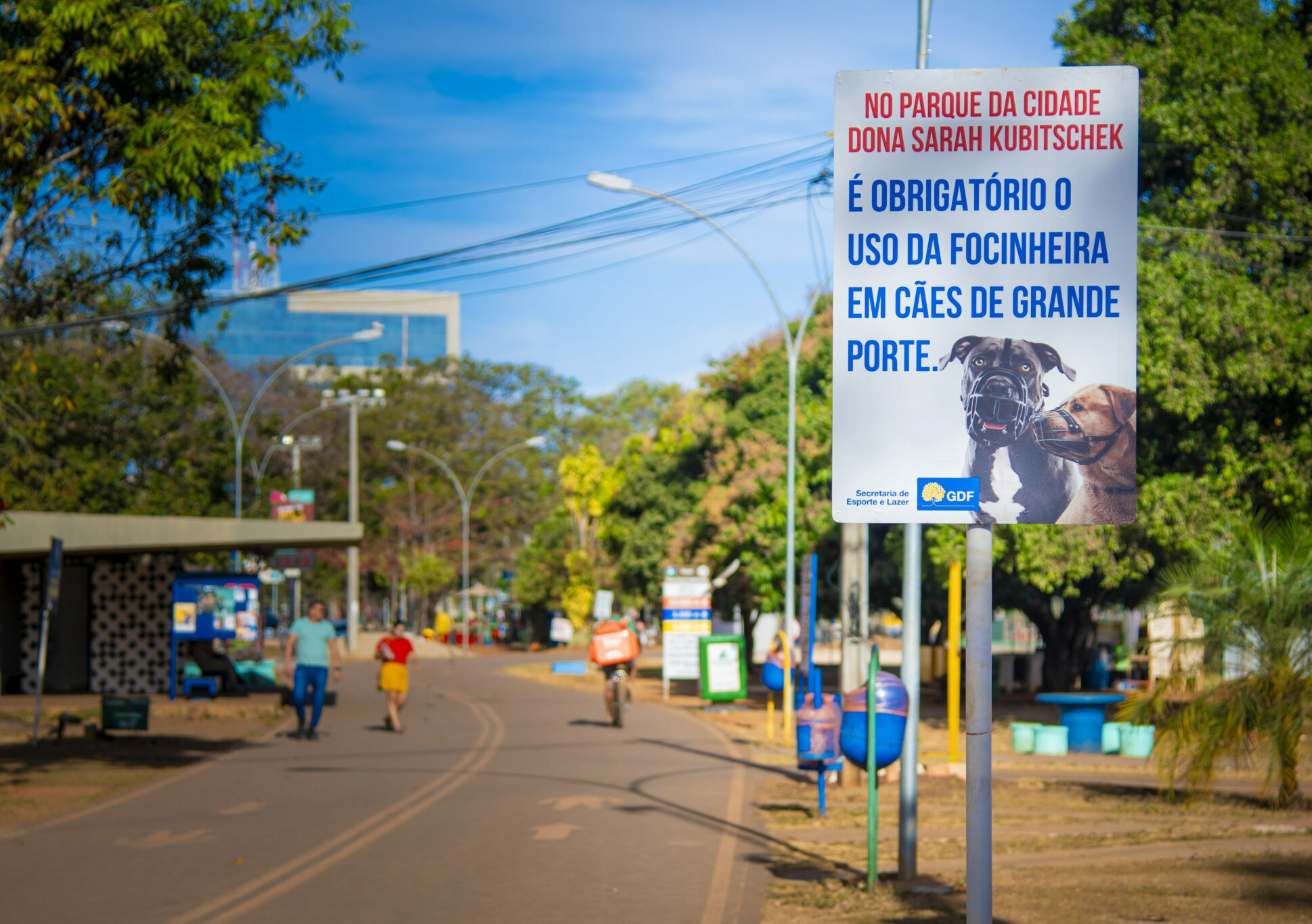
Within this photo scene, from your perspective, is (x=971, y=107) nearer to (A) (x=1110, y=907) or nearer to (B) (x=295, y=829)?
(A) (x=1110, y=907)

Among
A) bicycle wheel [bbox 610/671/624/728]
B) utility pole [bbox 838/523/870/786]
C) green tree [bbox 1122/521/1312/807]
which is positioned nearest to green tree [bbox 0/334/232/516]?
bicycle wheel [bbox 610/671/624/728]

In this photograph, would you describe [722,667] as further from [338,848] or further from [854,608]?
[338,848]

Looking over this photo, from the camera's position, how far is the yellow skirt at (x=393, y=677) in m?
21.2

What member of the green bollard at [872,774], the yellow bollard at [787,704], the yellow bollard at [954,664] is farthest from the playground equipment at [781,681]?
the green bollard at [872,774]

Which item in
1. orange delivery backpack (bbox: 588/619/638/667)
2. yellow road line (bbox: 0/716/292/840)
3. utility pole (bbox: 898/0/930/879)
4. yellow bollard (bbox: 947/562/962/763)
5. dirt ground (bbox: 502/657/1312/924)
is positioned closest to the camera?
→ dirt ground (bbox: 502/657/1312/924)

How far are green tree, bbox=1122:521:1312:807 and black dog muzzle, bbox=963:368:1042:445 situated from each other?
7.09 meters

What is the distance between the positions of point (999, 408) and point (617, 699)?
1817 cm

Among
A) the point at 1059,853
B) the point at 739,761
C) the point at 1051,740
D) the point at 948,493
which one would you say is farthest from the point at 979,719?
the point at 1051,740

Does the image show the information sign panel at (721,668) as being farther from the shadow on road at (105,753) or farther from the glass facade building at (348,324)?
the glass facade building at (348,324)

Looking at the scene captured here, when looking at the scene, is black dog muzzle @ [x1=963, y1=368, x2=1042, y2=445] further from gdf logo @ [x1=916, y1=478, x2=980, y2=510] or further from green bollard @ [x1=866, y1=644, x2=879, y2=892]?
green bollard @ [x1=866, y1=644, x2=879, y2=892]

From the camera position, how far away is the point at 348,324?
166000 millimetres

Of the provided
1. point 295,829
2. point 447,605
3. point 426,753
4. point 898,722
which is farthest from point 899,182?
point 447,605

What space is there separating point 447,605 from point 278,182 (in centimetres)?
6455

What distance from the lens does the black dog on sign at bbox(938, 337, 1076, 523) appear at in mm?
5000
